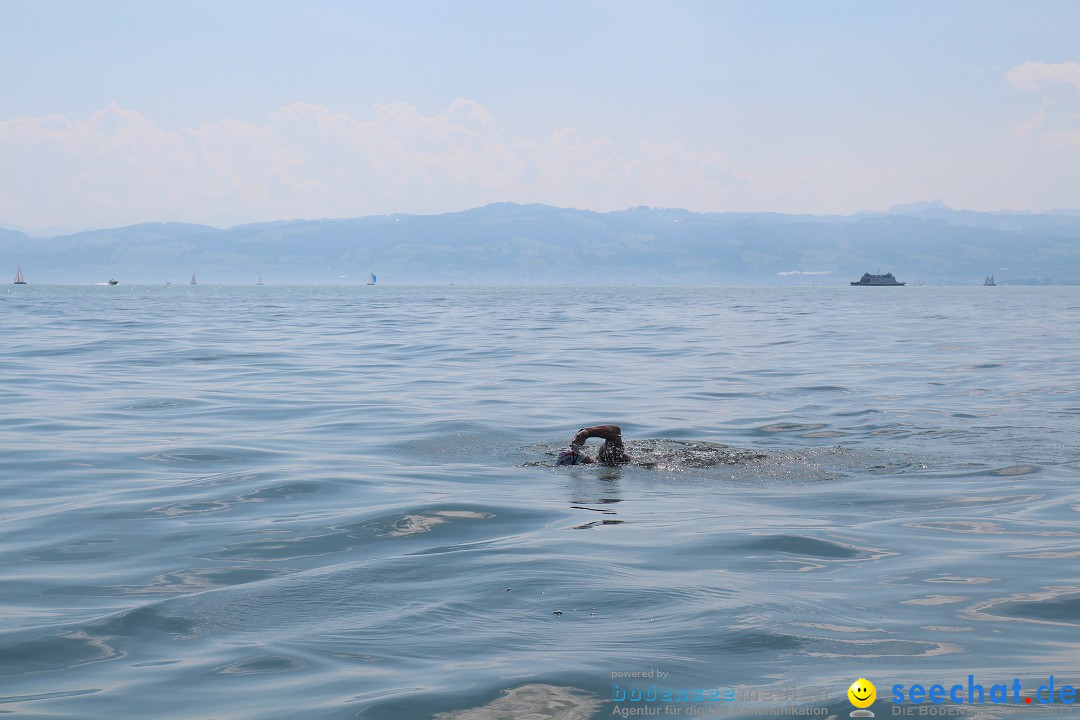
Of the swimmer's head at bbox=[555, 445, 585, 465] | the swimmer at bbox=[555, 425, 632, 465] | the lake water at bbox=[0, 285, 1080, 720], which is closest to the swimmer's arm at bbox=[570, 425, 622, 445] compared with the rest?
the swimmer at bbox=[555, 425, 632, 465]

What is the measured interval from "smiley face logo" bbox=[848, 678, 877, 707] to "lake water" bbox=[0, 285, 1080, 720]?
52 mm

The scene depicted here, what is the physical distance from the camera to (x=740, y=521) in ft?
29.2

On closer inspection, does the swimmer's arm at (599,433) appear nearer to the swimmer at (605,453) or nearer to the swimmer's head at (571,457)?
the swimmer at (605,453)

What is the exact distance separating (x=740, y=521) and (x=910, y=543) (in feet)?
4.75

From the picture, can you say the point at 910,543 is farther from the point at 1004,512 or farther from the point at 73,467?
the point at 73,467

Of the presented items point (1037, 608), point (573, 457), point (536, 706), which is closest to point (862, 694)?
point (536, 706)

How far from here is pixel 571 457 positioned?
1165 centimetres

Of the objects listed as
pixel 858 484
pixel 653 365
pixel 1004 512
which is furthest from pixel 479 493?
pixel 653 365

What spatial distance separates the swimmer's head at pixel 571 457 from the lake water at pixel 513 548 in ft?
0.76

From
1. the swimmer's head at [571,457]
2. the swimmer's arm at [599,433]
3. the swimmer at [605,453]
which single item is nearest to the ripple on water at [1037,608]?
the swimmer's arm at [599,433]

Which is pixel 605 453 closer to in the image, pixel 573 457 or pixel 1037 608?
pixel 573 457

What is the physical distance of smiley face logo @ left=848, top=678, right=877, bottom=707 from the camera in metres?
4.56

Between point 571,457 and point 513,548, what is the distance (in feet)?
12.8

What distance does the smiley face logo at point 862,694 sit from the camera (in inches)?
179
